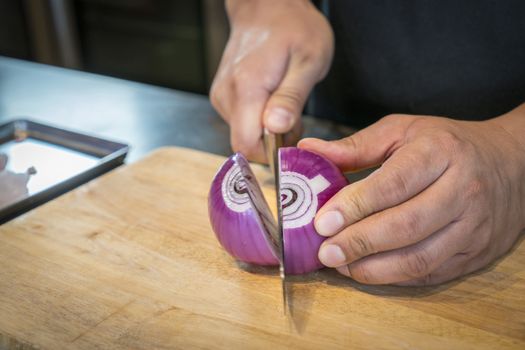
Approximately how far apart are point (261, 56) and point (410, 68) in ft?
1.13

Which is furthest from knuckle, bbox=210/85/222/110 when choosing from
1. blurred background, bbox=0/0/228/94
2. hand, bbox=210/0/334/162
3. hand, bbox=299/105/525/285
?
blurred background, bbox=0/0/228/94

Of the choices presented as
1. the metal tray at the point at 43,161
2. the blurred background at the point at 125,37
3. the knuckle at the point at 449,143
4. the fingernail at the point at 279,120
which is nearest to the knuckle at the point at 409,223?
the knuckle at the point at 449,143

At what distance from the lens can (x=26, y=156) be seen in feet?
4.33

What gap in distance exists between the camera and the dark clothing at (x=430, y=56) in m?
1.19

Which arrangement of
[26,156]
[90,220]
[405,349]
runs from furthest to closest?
[26,156], [90,220], [405,349]

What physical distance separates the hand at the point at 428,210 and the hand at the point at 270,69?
29 centimetres

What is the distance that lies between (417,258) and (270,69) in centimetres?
49

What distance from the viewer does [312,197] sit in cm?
89

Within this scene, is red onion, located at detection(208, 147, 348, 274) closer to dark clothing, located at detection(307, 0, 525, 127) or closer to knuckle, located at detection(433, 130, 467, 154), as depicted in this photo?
knuckle, located at detection(433, 130, 467, 154)

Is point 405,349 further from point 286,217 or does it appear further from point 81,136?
point 81,136

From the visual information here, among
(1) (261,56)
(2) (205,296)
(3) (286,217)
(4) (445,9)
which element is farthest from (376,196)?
Result: (4) (445,9)

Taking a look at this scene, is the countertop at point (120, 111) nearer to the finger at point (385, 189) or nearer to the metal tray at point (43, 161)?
the metal tray at point (43, 161)

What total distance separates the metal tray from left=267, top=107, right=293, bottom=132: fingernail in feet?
1.26

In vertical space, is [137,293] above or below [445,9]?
below
